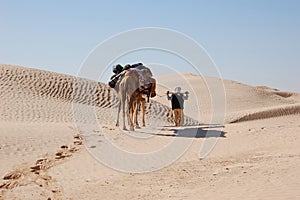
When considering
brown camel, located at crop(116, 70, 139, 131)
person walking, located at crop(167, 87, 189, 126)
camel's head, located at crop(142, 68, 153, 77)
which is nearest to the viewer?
brown camel, located at crop(116, 70, 139, 131)

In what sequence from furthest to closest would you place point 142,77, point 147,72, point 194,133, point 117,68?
1. point 117,68
2. point 147,72
3. point 194,133
4. point 142,77

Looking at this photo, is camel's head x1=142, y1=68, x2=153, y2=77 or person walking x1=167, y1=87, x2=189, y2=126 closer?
camel's head x1=142, y1=68, x2=153, y2=77

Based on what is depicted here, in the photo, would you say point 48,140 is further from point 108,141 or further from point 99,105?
point 99,105

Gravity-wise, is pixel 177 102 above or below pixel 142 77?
below

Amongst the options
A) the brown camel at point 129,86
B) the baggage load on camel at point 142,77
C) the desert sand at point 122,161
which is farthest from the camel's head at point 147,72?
the desert sand at point 122,161

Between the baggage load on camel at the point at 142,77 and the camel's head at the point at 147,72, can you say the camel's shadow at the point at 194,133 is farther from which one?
the camel's head at the point at 147,72

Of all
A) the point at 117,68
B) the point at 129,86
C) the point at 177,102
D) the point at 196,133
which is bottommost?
the point at 196,133

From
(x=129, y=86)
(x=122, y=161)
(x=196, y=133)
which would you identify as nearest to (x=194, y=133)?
(x=196, y=133)

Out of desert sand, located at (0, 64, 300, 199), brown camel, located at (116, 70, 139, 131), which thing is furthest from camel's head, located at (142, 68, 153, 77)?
desert sand, located at (0, 64, 300, 199)

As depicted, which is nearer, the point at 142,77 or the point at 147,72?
the point at 142,77

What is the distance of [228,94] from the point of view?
41.9 meters

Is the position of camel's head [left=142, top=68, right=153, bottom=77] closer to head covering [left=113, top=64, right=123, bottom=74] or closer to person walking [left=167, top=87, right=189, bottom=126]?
head covering [left=113, top=64, right=123, bottom=74]

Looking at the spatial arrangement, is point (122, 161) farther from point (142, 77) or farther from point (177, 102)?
point (177, 102)

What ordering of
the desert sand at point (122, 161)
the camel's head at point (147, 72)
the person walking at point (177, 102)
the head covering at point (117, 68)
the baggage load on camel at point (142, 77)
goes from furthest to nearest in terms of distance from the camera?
1. the person walking at point (177, 102)
2. the head covering at point (117, 68)
3. the camel's head at point (147, 72)
4. the baggage load on camel at point (142, 77)
5. the desert sand at point (122, 161)
